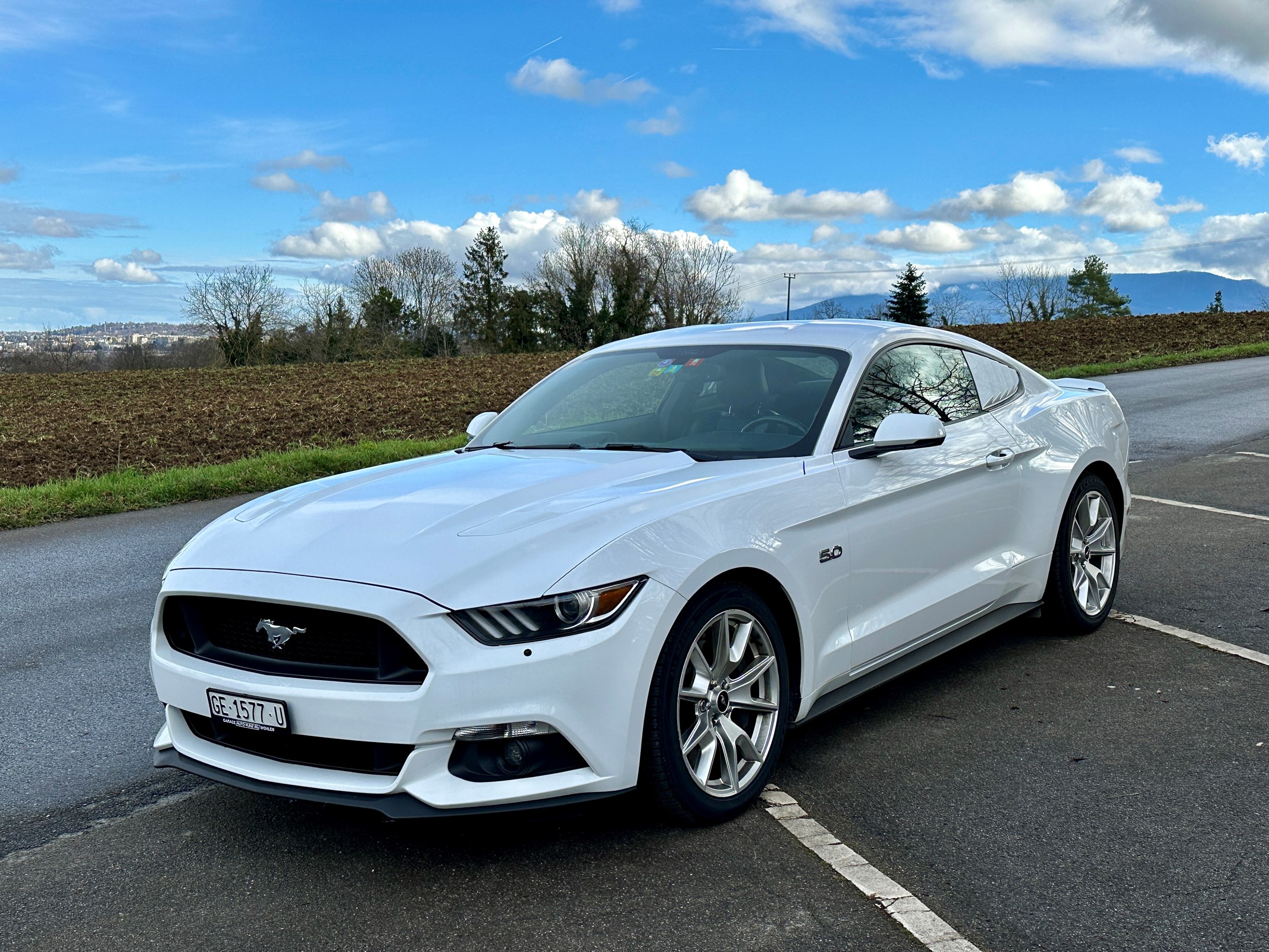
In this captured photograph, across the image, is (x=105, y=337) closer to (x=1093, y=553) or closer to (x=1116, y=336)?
(x=1116, y=336)

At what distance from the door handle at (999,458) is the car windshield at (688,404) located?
82 cm

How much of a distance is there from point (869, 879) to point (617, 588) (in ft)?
Result: 3.50

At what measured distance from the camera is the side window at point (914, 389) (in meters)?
4.36

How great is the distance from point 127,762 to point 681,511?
2338 millimetres

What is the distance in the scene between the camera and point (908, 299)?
3159 inches

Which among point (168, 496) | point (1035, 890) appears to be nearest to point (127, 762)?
point (1035, 890)

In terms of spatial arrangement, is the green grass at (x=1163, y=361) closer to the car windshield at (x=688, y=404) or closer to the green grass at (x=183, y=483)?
the green grass at (x=183, y=483)

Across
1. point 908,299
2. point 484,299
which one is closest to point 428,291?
point 484,299

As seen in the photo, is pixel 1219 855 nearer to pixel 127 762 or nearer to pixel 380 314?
pixel 127 762

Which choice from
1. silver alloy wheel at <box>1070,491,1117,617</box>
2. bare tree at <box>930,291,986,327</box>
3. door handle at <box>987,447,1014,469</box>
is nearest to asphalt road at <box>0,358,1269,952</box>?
silver alloy wheel at <box>1070,491,1117,617</box>

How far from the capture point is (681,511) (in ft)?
11.1

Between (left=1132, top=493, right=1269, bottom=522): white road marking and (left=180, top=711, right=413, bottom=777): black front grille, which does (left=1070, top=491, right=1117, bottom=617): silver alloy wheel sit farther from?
(left=180, top=711, right=413, bottom=777): black front grille

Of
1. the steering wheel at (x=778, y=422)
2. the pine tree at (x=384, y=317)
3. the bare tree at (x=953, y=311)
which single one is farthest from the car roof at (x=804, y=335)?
the pine tree at (x=384, y=317)

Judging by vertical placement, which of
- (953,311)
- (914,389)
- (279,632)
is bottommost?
(279,632)
